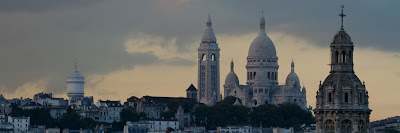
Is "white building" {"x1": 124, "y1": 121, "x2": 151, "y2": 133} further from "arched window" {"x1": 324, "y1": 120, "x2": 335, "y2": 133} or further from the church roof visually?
"arched window" {"x1": 324, "y1": 120, "x2": 335, "y2": 133}

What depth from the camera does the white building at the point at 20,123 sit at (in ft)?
628

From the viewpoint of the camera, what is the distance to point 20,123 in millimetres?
194375

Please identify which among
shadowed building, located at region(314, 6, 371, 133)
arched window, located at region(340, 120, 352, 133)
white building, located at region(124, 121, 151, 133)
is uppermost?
white building, located at region(124, 121, 151, 133)

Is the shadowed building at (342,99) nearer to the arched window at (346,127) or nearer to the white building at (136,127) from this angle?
the arched window at (346,127)

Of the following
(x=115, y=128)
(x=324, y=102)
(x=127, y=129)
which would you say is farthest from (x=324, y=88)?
(x=115, y=128)

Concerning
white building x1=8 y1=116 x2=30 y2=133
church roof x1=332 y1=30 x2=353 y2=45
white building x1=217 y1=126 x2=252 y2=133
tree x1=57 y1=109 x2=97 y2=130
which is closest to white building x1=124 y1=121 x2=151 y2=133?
tree x1=57 y1=109 x2=97 y2=130

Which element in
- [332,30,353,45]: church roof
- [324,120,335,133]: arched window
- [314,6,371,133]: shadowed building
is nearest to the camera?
[314,6,371,133]: shadowed building

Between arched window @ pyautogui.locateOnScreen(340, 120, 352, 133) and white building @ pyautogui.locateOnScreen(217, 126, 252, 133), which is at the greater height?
white building @ pyautogui.locateOnScreen(217, 126, 252, 133)

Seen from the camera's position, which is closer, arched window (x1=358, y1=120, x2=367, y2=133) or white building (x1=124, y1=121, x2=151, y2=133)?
arched window (x1=358, y1=120, x2=367, y2=133)

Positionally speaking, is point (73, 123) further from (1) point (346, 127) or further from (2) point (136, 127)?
(1) point (346, 127)

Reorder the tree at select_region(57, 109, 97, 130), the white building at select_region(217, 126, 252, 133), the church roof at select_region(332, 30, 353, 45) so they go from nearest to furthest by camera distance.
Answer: the church roof at select_region(332, 30, 353, 45) → the white building at select_region(217, 126, 252, 133) → the tree at select_region(57, 109, 97, 130)

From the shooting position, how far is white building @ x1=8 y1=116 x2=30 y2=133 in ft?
628

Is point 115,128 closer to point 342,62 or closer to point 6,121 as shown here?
point 6,121

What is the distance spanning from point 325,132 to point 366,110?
1.27 m
